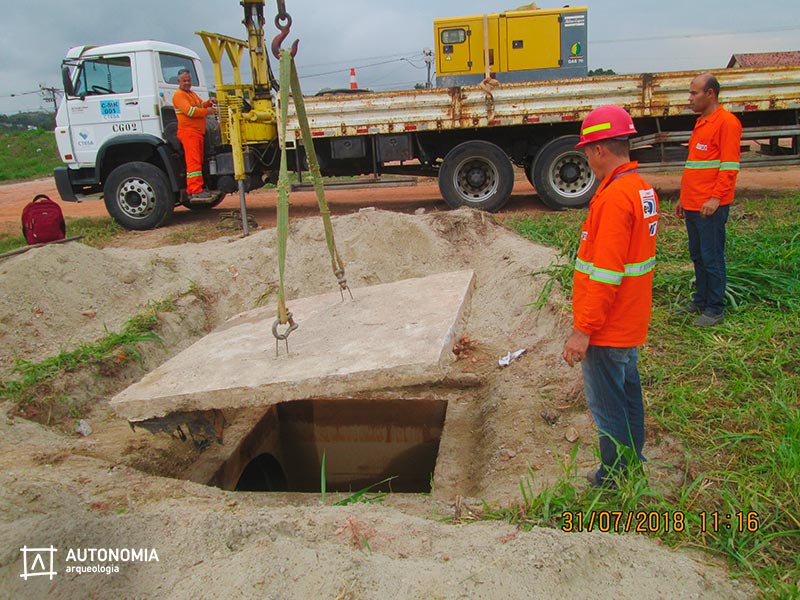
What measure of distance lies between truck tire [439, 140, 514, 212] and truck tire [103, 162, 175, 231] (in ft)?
13.9

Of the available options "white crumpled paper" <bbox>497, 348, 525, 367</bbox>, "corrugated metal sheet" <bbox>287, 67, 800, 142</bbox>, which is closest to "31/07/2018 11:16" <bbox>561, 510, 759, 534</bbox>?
"white crumpled paper" <bbox>497, 348, 525, 367</bbox>

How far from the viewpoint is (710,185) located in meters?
4.20

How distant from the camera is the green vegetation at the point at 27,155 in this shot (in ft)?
70.8

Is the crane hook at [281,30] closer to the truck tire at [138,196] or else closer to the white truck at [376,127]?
the white truck at [376,127]

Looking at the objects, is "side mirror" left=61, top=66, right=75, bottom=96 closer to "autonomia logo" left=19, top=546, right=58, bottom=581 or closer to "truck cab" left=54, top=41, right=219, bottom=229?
"truck cab" left=54, top=41, right=219, bottom=229

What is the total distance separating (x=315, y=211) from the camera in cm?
1164

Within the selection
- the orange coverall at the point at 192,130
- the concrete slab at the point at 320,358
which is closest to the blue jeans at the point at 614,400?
the concrete slab at the point at 320,358

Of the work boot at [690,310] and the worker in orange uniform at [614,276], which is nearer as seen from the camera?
the worker in orange uniform at [614,276]

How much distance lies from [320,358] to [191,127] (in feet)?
21.1

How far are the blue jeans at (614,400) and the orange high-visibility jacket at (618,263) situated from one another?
0.32 ft

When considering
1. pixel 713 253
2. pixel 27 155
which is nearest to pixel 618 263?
A: pixel 713 253

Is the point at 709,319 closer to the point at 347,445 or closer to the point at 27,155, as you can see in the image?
the point at 347,445

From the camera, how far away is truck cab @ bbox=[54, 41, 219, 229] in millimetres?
8906

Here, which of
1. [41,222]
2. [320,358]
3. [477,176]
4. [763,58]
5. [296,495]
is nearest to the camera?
[320,358]
